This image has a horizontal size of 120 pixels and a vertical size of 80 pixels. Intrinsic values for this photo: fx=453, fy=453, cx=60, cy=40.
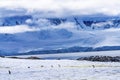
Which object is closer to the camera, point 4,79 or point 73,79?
point 73,79

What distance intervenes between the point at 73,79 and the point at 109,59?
104692mm

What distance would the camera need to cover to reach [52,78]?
98.9m

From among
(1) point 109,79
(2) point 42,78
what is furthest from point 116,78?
(2) point 42,78

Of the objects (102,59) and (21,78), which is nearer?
(21,78)

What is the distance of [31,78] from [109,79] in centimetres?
1886

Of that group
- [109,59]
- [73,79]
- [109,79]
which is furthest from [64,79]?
[109,59]

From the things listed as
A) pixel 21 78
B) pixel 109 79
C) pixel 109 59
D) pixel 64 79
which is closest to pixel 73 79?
pixel 64 79

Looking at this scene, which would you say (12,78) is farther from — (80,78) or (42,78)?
(80,78)

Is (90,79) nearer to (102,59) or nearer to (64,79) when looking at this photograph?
(64,79)

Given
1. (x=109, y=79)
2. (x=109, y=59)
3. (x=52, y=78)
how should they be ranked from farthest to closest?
(x=109, y=59) → (x=52, y=78) → (x=109, y=79)

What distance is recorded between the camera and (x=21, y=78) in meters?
102

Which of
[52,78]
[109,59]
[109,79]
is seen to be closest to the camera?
[109,79]

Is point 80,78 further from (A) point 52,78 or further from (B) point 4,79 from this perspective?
(B) point 4,79

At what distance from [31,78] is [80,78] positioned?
38.8ft
